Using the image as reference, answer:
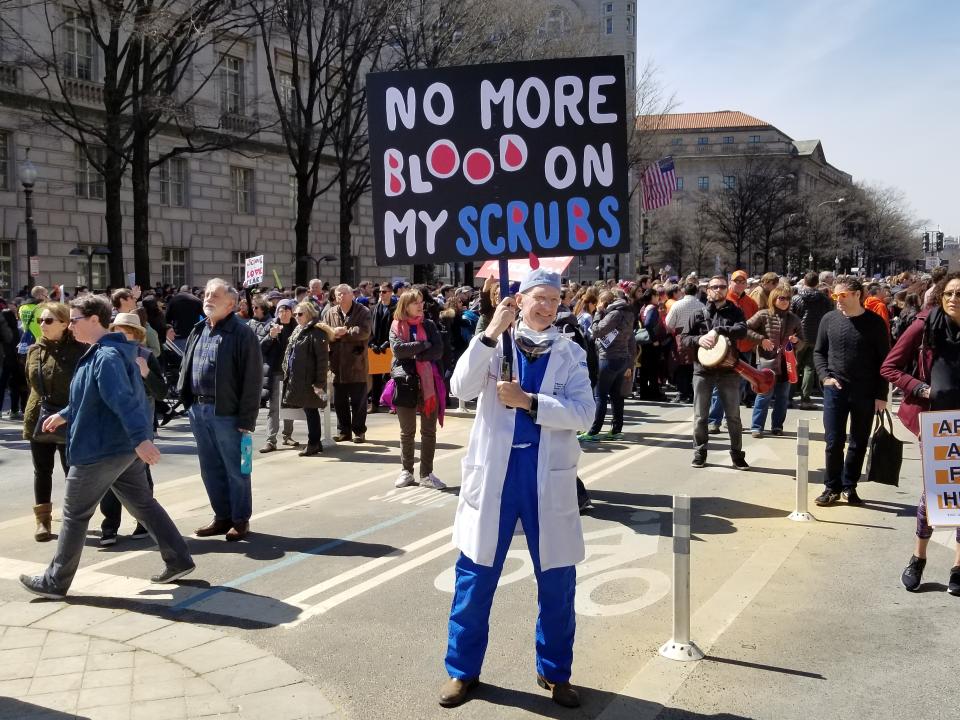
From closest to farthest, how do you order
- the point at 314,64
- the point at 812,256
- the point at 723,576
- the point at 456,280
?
the point at 723,576
the point at 314,64
the point at 456,280
the point at 812,256

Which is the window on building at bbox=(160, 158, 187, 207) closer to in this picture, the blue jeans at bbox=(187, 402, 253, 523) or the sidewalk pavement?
the blue jeans at bbox=(187, 402, 253, 523)

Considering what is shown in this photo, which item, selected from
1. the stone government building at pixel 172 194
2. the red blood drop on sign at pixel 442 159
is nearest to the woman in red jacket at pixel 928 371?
the red blood drop on sign at pixel 442 159

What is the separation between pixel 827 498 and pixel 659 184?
28.3 metres

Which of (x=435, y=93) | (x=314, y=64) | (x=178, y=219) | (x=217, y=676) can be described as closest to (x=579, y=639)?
(x=217, y=676)

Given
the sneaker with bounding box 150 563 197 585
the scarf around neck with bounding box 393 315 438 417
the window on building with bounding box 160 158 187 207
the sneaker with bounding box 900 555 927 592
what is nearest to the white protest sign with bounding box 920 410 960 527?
the sneaker with bounding box 900 555 927 592

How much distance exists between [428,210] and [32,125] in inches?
952

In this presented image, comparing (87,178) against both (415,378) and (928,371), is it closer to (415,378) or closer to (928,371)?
(415,378)

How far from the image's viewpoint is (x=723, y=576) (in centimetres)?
620

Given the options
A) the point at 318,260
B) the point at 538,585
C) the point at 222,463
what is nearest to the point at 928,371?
the point at 538,585

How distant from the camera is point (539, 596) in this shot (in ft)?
14.0

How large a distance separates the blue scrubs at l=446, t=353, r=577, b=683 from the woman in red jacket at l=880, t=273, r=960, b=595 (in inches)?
112

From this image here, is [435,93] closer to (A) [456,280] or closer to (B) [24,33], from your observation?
(B) [24,33]

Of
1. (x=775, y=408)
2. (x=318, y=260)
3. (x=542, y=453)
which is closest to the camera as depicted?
(x=542, y=453)

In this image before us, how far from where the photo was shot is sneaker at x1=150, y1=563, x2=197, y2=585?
19.8 feet
